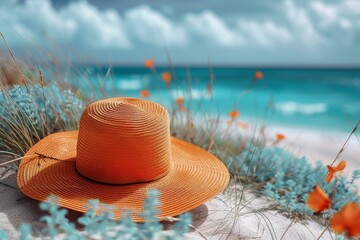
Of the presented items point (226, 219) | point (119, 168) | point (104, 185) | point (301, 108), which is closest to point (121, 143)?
point (119, 168)

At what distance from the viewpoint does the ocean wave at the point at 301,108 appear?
16.2m

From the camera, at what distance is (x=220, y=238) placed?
2.16m

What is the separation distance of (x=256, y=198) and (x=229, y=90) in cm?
2290

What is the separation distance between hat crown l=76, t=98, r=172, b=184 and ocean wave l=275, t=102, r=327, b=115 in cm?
1408

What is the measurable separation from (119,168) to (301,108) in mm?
16045

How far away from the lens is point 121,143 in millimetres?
2100

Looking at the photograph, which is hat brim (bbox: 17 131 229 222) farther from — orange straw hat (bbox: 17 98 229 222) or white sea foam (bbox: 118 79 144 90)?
white sea foam (bbox: 118 79 144 90)

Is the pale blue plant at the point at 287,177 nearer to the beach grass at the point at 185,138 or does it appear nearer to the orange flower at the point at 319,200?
the beach grass at the point at 185,138

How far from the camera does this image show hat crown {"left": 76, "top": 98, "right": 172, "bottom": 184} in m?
2.10

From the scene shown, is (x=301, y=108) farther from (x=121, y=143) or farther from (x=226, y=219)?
(x=121, y=143)

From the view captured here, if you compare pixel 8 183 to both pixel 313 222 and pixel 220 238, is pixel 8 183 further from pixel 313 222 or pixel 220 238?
pixel 313 222

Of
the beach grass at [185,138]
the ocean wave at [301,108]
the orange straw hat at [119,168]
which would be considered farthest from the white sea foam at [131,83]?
the orange straw hat at [119,168]

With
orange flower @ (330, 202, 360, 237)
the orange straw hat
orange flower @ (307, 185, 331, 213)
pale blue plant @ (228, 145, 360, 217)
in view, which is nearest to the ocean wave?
pale blue plant @ (228, 145, 360, 217)

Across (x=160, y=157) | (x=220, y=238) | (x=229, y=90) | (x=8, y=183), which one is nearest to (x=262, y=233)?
(x=220, y=238)
